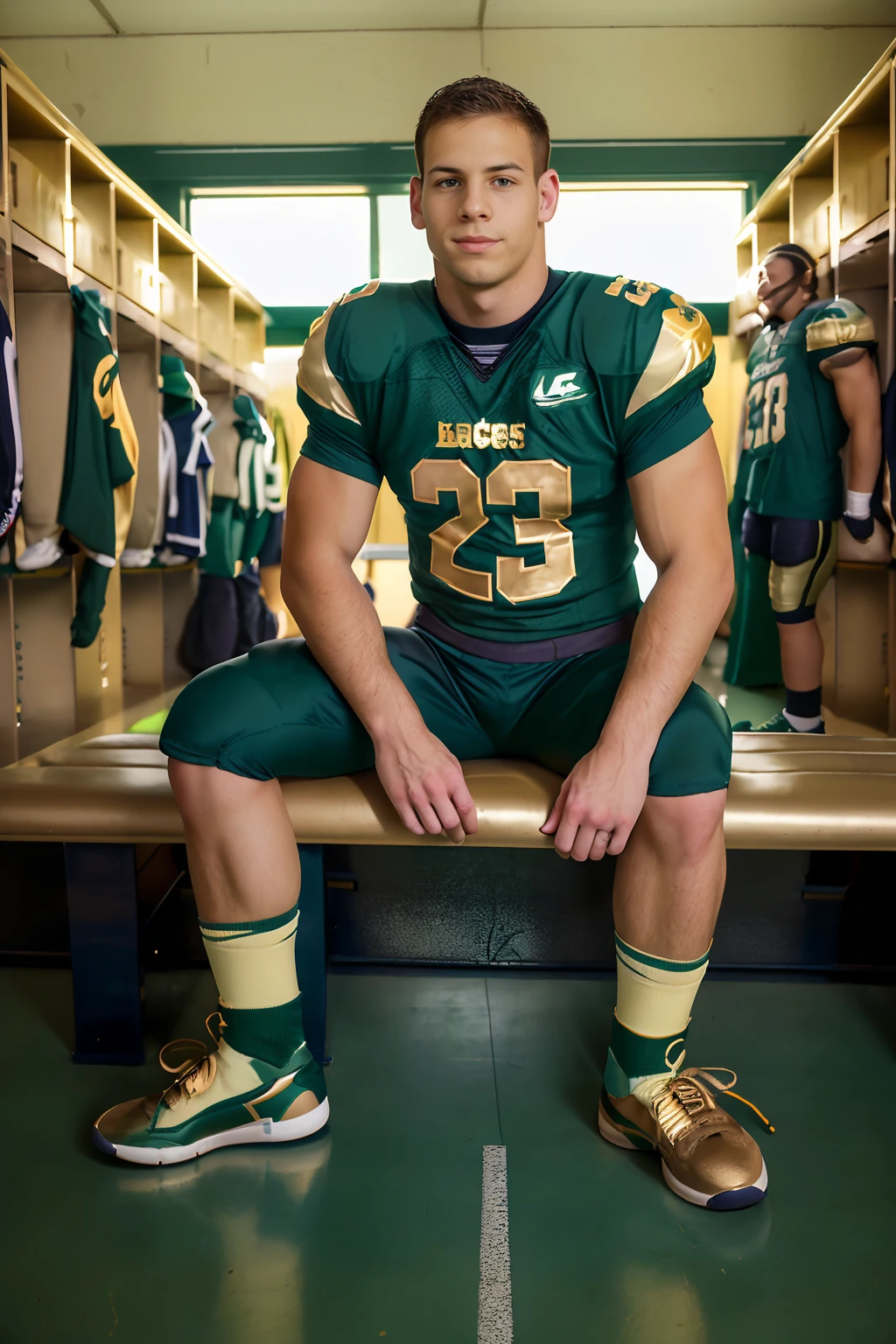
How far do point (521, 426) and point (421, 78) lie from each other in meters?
4.70

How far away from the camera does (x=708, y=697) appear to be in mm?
1310

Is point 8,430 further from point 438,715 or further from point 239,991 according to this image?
point 239,991

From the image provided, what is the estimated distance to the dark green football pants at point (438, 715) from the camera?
1.23 m

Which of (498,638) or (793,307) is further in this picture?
(793,307)

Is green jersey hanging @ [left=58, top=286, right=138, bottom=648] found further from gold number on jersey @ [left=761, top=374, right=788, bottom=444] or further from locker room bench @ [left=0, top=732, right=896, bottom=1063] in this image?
gold number on jersey @ [left=761, top=374, right=788, bottom=444]

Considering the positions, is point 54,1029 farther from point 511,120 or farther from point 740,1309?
point 511,120

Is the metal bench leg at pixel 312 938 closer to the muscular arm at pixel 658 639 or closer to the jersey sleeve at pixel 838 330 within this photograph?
the muscular arm at pixel 658 639

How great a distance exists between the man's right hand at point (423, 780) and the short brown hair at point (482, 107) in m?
0.74

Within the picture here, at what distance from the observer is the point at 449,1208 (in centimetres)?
116

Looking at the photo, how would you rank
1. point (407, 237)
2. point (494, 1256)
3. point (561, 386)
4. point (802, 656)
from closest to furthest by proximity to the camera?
point (494, 1256) → point (561, 386) → point (802, 656) → point (407, 237)

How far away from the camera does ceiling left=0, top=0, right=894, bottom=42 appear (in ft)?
16.0

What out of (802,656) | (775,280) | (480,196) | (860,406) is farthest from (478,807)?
(775,280)

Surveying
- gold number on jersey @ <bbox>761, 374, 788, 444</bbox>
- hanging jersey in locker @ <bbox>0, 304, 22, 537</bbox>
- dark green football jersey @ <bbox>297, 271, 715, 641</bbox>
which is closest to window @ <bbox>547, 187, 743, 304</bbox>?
gold number on jersey @ <bbox>761, 374, 788, 444</bbox>

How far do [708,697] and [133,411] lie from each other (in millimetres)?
2891
